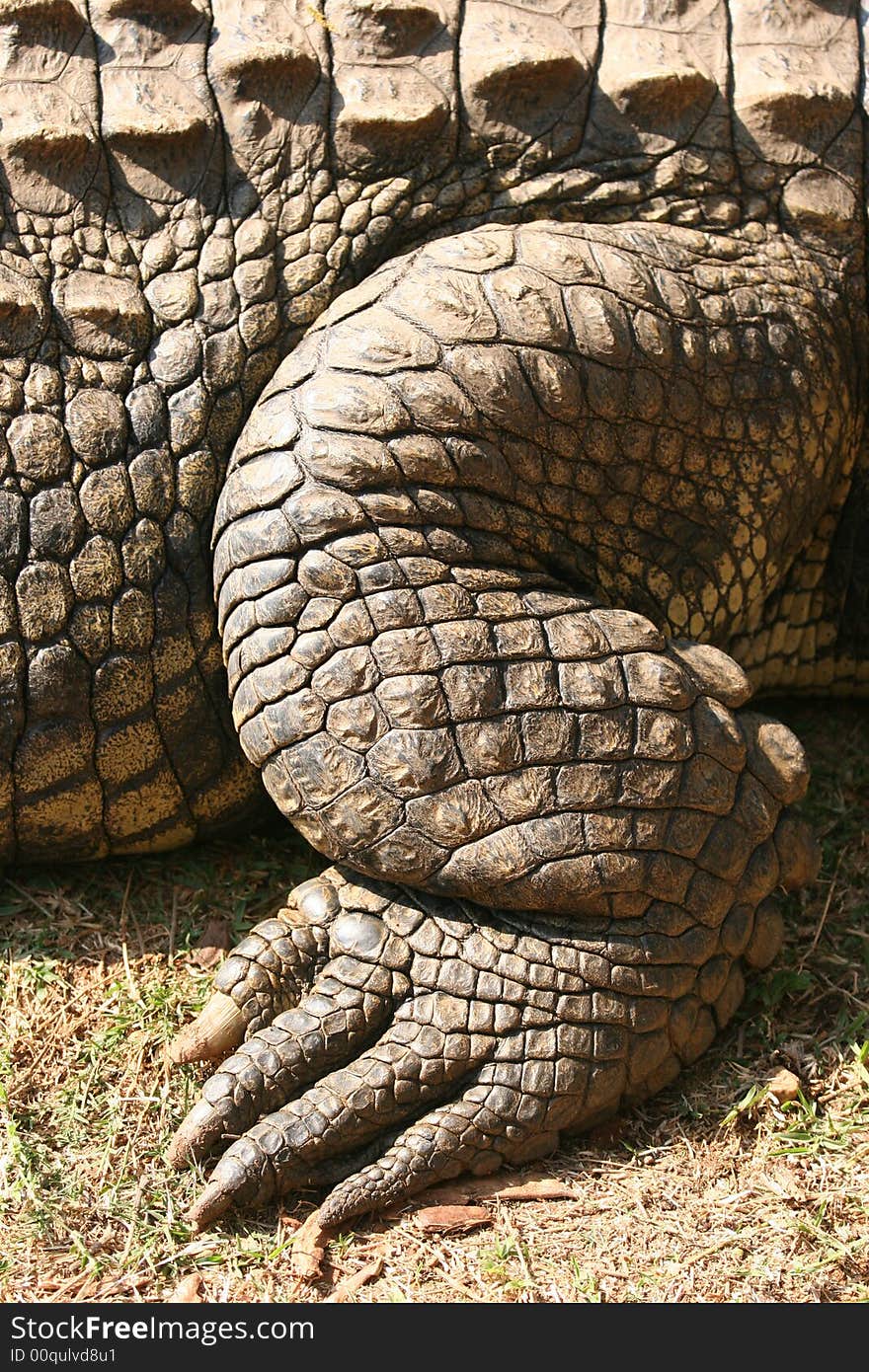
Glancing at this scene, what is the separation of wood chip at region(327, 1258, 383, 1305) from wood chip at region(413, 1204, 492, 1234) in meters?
0.11

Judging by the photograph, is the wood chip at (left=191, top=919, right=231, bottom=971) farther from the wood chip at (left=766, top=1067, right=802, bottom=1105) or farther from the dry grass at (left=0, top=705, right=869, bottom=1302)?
the wood chip at (left=766, top=1067, right=802, bottom=1105)

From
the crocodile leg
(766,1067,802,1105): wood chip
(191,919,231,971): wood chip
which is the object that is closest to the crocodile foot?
the crocodile leg

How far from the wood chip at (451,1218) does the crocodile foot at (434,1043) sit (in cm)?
5

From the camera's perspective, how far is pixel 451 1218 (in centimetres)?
261

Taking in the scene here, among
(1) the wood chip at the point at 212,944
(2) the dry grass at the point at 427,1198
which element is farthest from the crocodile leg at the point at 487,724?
(1) the wood chip at the point at 212,944

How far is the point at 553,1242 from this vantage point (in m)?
2.56

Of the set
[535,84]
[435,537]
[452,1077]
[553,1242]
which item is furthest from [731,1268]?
[535,84]

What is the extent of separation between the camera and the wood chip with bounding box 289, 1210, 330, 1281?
2514 millimetres

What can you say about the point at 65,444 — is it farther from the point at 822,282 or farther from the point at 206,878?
the point at 822,282

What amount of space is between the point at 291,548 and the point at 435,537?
278 millimetres

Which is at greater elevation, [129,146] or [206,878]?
[129,146]

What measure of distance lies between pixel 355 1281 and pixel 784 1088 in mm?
917

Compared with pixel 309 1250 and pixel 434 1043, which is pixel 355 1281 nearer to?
pixel 309 1250

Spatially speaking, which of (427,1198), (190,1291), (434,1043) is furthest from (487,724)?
(190,1291)
